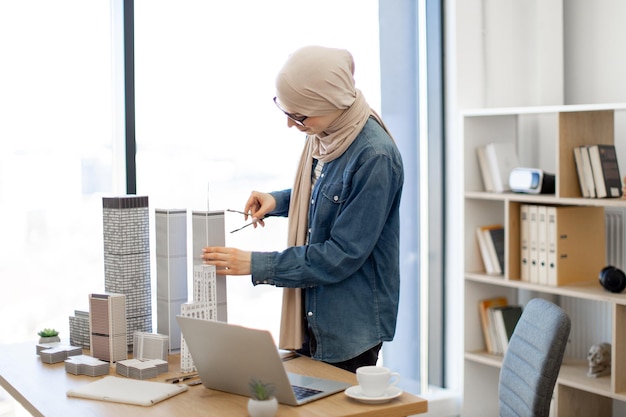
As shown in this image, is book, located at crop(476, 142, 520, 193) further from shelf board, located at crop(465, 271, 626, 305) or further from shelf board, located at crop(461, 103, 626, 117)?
shelf board, located at crop(465, 271, 626, 305)

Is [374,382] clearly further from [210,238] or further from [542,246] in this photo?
[542,246]

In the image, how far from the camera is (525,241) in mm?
3799

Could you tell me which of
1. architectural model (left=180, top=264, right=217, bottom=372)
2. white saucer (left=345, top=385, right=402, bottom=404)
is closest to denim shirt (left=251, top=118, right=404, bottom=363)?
architectural model (left=180, top=264, right=217, bottom=372)

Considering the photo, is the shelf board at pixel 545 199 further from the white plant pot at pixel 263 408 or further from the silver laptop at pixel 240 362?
the white plant pot at pixel 263 408

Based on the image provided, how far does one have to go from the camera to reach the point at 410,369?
426 centimetres

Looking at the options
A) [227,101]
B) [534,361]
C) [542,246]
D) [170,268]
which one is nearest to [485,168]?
[542,246]

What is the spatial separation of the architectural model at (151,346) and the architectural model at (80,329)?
0.23m

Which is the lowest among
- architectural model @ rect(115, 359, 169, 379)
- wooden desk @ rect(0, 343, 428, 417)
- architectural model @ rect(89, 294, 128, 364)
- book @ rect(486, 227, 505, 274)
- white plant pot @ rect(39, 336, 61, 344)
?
wooden desk @ rect(0, 343, 428, 417)

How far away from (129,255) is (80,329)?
0.94 ft

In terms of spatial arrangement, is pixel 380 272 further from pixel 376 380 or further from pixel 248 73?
pixel 248 73

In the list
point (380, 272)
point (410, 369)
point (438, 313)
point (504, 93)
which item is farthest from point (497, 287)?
point (380, 272)

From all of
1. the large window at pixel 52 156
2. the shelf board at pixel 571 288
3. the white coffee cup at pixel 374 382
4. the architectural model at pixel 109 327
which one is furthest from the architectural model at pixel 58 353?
the shelf board at pixel 571 288

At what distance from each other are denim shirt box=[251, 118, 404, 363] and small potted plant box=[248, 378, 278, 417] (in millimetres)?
500

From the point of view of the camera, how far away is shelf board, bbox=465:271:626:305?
11.1 feet
